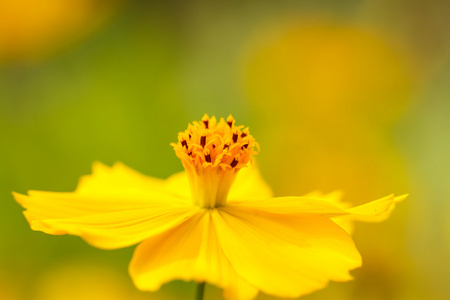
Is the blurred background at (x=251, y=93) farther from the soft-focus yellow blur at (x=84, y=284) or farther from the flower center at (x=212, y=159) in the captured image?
the flower center at (x=212, y=159)

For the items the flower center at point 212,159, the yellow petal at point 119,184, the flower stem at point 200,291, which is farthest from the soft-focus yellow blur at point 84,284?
the flower stem at point 200,291

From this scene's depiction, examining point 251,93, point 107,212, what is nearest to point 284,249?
point 107,212

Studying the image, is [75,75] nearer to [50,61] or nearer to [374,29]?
[50,61]

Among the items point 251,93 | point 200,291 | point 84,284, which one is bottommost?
point 200,291

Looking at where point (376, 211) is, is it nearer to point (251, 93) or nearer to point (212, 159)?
point (212, 159)

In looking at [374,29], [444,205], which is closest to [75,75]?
[374,29]
